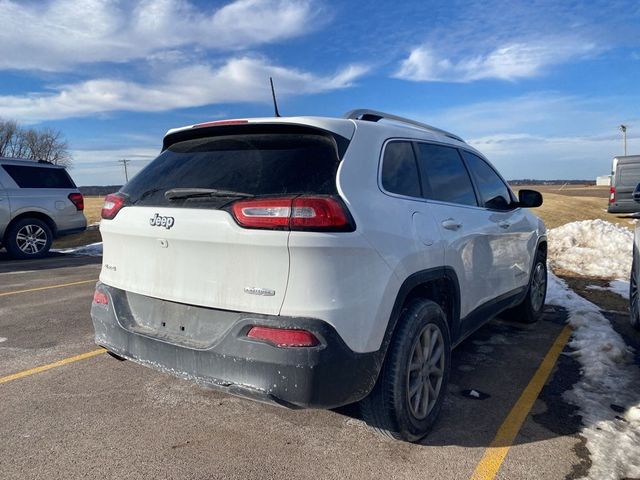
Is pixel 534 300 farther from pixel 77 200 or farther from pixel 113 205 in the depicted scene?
pixel 77 200

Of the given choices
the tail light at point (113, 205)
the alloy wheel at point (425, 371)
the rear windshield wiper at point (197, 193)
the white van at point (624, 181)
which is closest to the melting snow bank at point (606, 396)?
the alloy wheel at point (425, 371)

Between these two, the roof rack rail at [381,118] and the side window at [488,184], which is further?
the side window at [488,184]

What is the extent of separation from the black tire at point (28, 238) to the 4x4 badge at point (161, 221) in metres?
9.83

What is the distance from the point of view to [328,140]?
274cm

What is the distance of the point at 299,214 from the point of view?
2432 mm

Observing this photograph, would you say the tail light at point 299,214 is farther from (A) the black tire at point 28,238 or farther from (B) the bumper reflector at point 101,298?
(A) the black tire at point 28,238

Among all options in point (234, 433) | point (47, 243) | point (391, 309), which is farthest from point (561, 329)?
point (47, 243)

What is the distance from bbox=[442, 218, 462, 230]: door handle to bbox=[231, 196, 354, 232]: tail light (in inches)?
43.3

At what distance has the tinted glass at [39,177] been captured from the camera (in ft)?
35.9

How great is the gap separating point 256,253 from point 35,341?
3.48 metres

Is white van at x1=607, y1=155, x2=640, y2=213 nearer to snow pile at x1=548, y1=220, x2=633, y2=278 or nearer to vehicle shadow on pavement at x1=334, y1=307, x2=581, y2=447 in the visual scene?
snow pile at x1=548, y1=220, x2=633, y2=278

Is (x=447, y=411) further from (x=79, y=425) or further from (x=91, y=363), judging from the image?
(x=91, y=363)

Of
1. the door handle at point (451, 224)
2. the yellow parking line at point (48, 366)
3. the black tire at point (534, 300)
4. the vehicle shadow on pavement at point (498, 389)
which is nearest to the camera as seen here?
the vehicle shadow on pavement at point (498, 389)

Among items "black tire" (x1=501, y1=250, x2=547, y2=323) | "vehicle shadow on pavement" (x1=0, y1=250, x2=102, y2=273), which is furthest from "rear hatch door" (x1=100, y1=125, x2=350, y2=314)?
"vehicle shadow on pavement" (x1=0, y1=250, x2=102, y2=273)
